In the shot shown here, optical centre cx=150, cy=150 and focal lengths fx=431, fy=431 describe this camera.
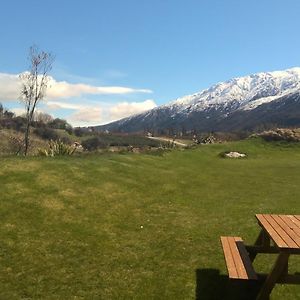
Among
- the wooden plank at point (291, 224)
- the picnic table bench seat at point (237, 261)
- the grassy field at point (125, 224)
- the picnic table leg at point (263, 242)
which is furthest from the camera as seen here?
the picnic table leg at point (263, 242)

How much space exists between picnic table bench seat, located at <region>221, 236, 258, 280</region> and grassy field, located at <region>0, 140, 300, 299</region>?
1.84ft

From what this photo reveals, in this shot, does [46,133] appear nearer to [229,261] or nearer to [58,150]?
[58,150]

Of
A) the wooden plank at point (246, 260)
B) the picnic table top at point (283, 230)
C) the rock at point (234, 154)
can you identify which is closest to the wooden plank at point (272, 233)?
the picnic table top at point (283, 230)

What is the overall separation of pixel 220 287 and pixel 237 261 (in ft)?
3.37

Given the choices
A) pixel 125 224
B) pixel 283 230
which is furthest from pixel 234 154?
pixel 283 230

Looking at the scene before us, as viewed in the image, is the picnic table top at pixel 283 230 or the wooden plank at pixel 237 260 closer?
the picnic table top at pixel 283 230

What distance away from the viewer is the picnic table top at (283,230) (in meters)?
7.09

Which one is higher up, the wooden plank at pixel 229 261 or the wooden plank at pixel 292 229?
the wooden plank at pixel 292 229

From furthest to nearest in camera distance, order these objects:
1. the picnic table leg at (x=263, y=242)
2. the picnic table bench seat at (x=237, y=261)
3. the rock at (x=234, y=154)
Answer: the rock at (x=234, y=154) < the picnic table leg at (x=263, y=242) < the picnic table bench seat at (x=237, y=261)

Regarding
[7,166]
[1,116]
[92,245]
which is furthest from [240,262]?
[1,116]

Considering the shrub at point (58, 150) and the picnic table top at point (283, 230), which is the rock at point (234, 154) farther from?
the picnic table top at point (283, 230)

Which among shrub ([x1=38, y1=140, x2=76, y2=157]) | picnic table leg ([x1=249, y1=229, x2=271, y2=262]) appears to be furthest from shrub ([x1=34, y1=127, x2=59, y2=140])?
picnic table leg ([x1=249, y1=229, x2=271, y2=262])

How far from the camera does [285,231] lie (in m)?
8.15

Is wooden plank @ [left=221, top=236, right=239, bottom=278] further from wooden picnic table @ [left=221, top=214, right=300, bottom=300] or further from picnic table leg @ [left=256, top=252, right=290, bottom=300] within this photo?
picnic table leg @ [left=256, top=252, right=290, bottom=300]
